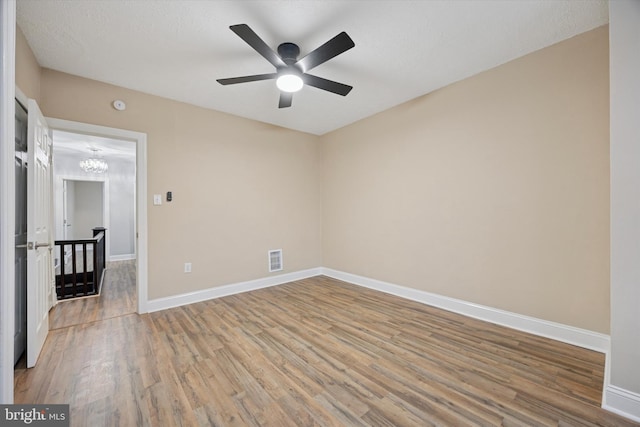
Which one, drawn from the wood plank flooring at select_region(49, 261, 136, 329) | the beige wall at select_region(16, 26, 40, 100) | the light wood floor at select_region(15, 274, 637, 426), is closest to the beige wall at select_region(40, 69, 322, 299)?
the beige wall at select_region(16, 26, 40, 100)

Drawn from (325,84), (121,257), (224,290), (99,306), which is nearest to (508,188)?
(325,84)

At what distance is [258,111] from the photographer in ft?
12.2

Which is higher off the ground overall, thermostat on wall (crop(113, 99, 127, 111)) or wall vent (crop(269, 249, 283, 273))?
thermostat on wall (crop(113, 99, 127, 111))

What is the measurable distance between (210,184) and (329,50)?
2.48 meters

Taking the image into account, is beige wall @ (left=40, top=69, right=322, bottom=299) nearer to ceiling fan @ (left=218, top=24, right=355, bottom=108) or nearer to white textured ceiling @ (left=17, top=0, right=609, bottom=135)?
white textured ceiling @ (left=17, top=0, right=609, bottom=135)

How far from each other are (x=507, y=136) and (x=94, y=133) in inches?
170

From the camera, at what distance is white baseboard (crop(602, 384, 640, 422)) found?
1.47 meters

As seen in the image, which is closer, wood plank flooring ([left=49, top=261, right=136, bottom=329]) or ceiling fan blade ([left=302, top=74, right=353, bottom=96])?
ceiling fan blade ([left=302, top=74, right=353, bottom=96])

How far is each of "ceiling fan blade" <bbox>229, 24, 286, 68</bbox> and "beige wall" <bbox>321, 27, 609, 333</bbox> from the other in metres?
2.06

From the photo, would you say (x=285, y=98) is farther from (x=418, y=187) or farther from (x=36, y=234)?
(x=36, y=234)

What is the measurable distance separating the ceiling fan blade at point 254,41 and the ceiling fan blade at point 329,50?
0.60 ft

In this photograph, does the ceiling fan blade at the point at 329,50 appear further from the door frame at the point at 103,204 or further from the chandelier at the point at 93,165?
the door frame at the point at 103,204

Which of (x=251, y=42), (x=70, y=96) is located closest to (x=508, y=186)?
(x=251, y=42)

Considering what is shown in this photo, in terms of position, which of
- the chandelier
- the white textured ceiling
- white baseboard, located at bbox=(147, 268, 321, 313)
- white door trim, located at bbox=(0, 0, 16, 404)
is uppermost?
the white textured ceiling
